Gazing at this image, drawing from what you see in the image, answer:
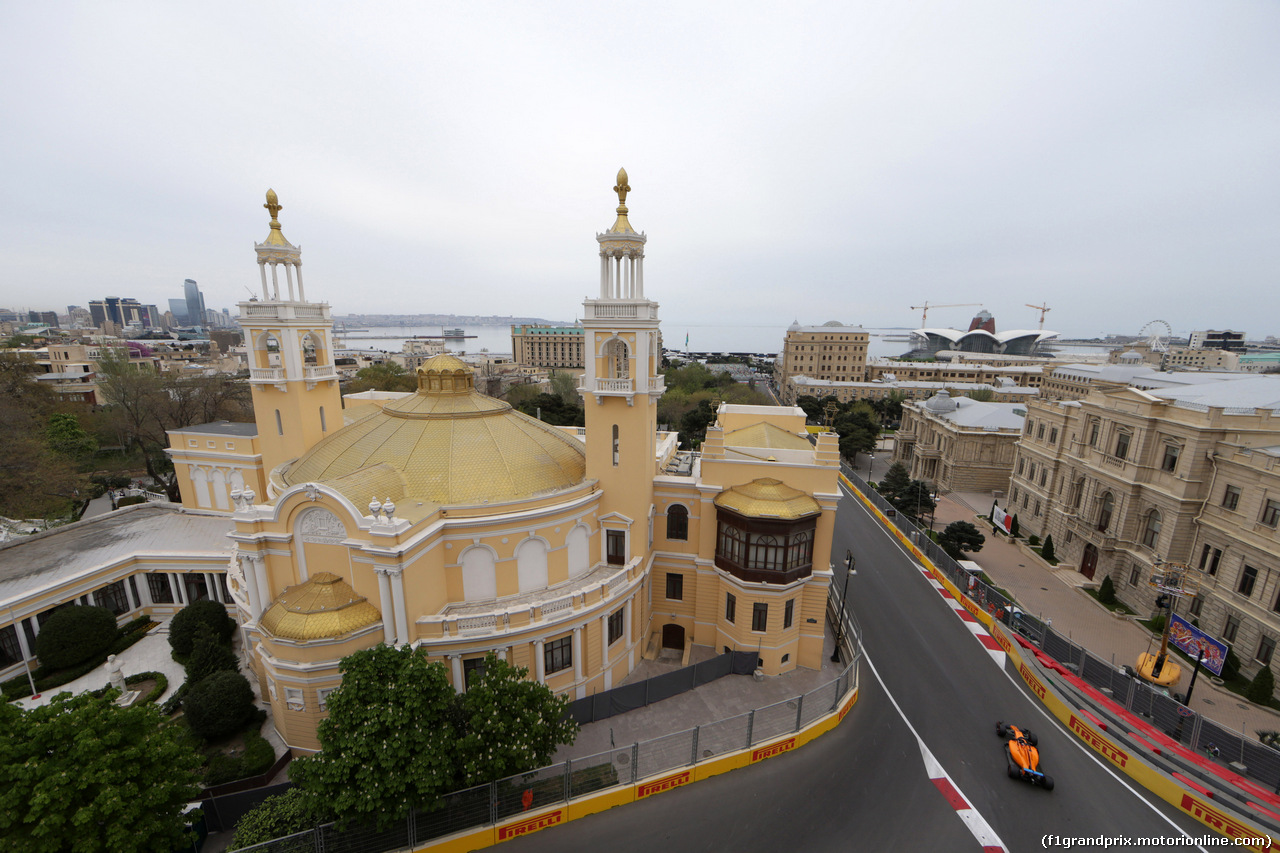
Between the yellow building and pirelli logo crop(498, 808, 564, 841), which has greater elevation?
the yellow building

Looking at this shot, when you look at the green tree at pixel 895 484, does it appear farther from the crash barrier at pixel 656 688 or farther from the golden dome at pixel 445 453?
the golden dome at pixel 445 453

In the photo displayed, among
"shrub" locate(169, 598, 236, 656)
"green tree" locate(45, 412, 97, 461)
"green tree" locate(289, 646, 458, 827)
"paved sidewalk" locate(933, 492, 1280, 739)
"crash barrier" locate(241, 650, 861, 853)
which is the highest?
"green tree" locate(45, 412, 97, 461)

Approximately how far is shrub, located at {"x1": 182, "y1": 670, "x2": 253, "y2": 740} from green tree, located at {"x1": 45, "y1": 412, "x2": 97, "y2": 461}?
113 feet

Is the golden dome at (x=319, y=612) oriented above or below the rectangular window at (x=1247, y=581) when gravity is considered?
above

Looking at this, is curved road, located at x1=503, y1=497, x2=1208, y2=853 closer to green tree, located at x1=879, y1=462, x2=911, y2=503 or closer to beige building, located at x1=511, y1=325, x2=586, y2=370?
green tree, located at x1=879, y1=462, x2=911, y2=503

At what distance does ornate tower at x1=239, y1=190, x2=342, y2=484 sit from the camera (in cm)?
2344

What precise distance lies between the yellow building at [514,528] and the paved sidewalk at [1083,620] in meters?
16.9

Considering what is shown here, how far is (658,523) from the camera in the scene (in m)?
24.8

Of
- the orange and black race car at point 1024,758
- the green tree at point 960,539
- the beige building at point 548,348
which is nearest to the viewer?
the orange and black race car at point 1024,758

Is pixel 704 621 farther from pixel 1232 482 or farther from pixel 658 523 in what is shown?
pixel 1232 482

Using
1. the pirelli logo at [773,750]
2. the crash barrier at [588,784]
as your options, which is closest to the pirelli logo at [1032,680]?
the crash barrier at [588,784]

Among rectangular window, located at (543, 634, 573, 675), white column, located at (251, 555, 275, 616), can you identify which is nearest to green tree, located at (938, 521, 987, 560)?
rectangular window, located at (543, 634, 573, 675)

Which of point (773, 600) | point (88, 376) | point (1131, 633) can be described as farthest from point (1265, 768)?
point (88, 376)

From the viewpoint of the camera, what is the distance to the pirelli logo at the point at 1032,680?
2214cm
